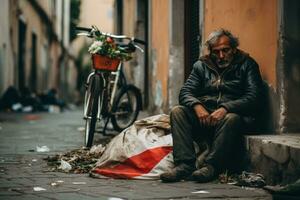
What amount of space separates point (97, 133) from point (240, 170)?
4.10 m

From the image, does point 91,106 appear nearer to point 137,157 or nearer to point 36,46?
point 137,157

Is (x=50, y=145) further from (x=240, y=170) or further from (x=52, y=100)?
(x=52, y=100)

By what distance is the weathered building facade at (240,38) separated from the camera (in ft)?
16.8

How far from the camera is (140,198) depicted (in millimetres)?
4125

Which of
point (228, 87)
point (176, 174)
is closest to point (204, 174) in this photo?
point (176, 174)

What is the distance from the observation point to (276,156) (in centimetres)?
458

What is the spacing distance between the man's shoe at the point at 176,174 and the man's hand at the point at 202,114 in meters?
0.42

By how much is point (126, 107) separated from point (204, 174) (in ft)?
13.1

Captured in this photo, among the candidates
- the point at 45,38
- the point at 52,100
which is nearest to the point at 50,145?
the point at 52,100

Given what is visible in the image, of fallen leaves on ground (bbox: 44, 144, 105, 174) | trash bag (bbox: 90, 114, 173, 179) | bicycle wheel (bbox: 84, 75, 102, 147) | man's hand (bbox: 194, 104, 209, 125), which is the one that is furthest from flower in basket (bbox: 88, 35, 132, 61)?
man's hand (bbox: 194, 104, 209, 125)

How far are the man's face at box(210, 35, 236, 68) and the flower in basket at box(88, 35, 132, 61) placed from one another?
245cm

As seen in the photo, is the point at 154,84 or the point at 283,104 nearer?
the point at 283,104

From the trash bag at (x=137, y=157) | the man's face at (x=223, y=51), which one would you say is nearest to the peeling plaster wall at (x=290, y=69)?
the man's face at (x=223, y=51)

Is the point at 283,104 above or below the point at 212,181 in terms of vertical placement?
above
